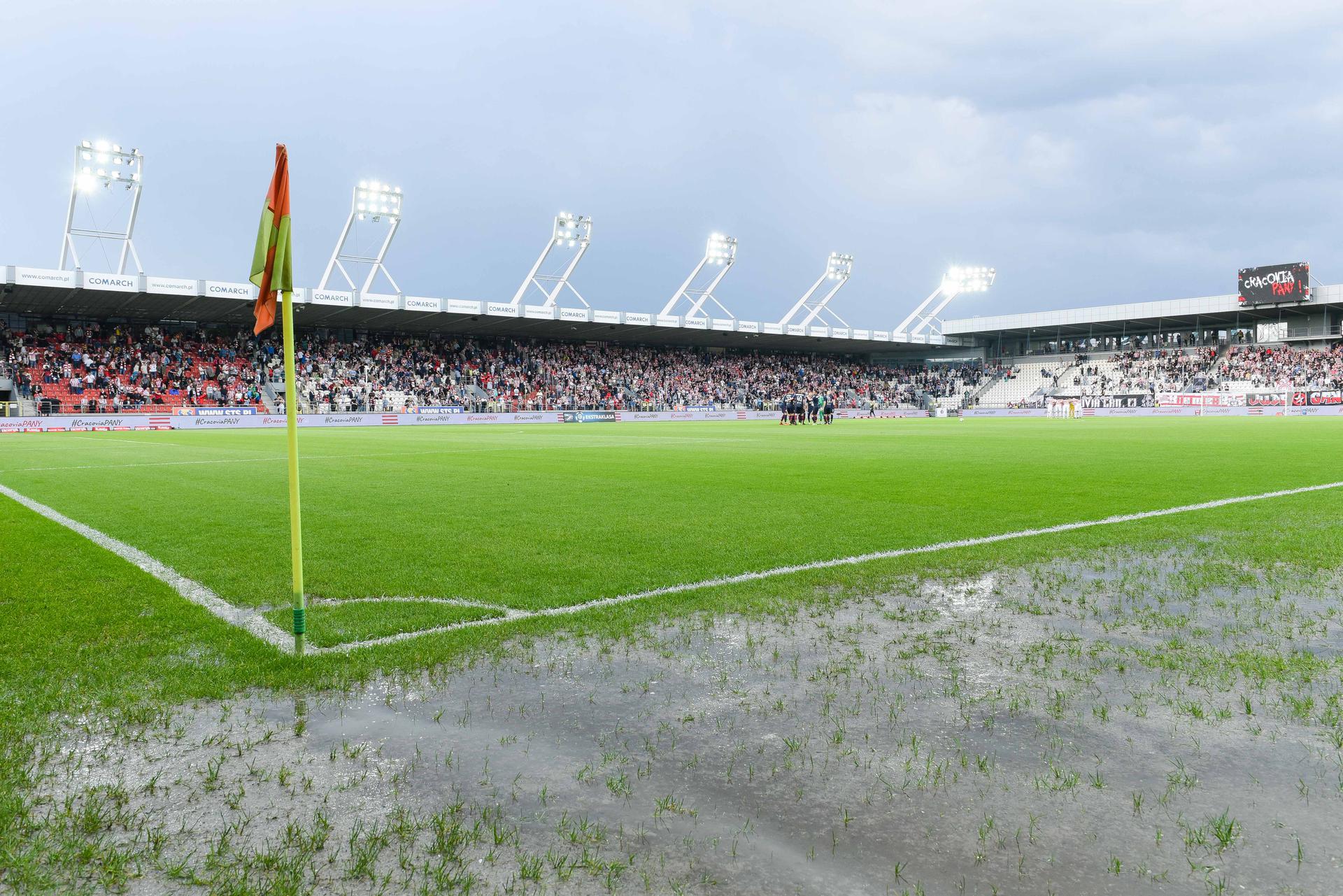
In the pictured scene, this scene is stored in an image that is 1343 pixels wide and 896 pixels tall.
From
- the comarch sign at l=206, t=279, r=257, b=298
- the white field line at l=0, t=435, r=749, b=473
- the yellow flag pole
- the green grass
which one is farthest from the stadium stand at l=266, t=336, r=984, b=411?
the yellow flag pole

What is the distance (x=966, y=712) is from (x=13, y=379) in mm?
54672

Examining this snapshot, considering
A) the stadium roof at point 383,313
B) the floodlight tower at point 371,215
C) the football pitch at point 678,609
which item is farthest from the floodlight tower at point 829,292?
the football pitch at point 678,609

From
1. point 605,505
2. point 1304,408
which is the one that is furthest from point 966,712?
point 1304,408

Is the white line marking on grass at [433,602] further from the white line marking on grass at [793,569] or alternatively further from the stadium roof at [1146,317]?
the stadium roof at [1146,317]

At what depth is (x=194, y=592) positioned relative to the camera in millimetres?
5867

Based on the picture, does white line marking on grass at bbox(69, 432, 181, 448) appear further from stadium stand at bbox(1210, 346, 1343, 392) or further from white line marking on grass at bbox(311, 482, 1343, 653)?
stadium stand at bbox(1210, 346, 1343, 392)

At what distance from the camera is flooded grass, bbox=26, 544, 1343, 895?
244cm

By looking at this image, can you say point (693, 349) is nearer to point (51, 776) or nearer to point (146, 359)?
point (146, 359)

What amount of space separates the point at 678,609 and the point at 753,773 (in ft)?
7.74

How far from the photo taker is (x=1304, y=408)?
196ft

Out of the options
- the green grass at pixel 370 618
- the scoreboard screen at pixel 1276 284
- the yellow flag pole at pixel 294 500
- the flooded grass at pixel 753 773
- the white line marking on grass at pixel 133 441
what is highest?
the scoreboard screen at pixel 1276 284

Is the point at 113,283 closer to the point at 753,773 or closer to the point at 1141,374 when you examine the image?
the point at 753,773

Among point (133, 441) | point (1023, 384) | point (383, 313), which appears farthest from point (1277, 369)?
point (133, 441)

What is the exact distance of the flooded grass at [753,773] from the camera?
2439 mm
